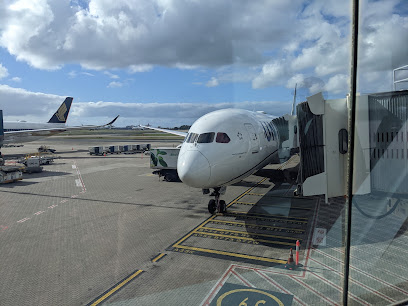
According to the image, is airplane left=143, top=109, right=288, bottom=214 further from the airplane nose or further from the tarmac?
the tarmac

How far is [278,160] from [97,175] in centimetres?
1949

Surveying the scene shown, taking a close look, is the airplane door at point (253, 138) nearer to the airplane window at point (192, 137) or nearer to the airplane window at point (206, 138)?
the airplane window at point (206, 138)

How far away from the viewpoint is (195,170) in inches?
512

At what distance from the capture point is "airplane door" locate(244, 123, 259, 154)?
16.0 meters

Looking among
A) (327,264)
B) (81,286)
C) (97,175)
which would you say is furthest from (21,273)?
(97,175)

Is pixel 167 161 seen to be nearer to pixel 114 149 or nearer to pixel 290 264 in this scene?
pixel 290 264

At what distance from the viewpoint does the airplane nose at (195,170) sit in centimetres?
1304

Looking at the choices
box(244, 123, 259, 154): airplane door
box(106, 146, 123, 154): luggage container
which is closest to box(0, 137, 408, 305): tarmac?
box(244, 123, 259, 154): airplane door

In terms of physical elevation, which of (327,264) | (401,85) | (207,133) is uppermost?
(401,85)

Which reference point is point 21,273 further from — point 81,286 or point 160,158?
→ point 160,158

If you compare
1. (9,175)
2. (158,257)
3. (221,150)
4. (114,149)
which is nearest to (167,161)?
(221,150)

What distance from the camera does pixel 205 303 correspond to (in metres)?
8.24

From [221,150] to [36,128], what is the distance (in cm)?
5517

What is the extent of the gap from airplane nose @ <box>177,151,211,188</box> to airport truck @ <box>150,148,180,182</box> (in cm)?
1387
